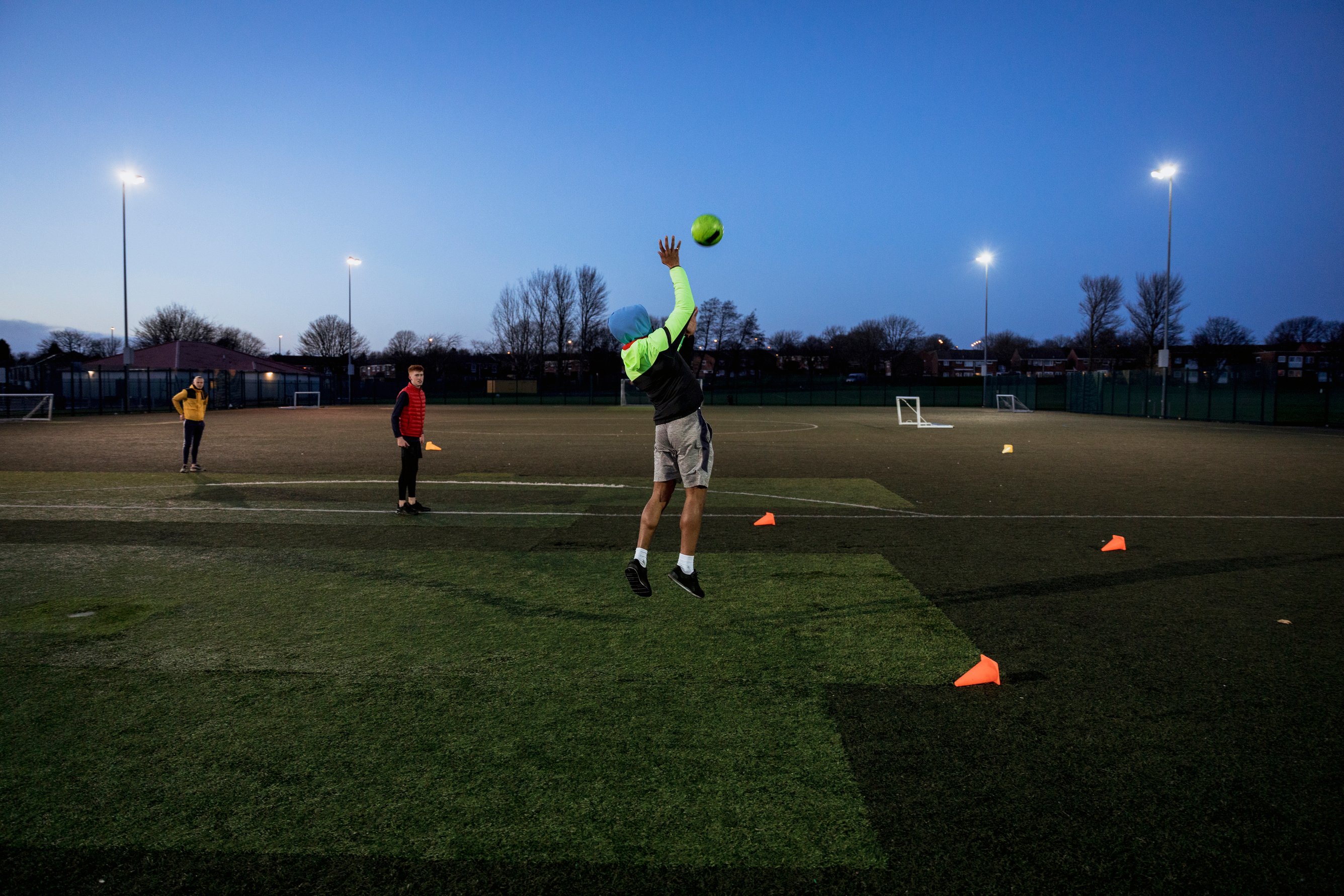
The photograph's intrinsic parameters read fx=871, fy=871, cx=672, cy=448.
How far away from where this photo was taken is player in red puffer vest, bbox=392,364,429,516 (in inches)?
434

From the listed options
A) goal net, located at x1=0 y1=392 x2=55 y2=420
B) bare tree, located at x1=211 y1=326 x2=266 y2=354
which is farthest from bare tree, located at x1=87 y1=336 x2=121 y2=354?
goal net, located at x1=0 y1=392 x2=55 y2=420

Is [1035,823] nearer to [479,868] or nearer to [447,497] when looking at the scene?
[479,868]

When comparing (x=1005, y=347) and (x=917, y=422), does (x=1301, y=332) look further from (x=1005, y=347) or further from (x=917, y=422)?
(x=917, y=422)

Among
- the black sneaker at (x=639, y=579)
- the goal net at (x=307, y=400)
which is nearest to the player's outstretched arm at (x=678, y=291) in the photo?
the black sneaker at (x=639, y=579)

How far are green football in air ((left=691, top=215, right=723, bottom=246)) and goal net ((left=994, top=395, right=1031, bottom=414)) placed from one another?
→ 1815 inches

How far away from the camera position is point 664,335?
6.04 m

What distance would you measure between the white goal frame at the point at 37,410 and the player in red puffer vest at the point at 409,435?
27.5 m

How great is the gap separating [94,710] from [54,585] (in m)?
3.36

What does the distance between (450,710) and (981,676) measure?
2874mm

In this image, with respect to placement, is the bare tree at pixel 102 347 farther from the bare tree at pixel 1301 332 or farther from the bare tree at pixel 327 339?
the bare tree at pixel 1301 332

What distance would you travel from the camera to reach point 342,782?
142 inches

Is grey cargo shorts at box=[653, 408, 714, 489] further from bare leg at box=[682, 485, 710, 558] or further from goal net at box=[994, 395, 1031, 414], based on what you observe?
goal net at box=[994, 395, 1031, 414]

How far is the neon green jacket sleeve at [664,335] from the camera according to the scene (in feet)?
19.8

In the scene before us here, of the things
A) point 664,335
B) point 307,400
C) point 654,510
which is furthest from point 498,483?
point 307,400
